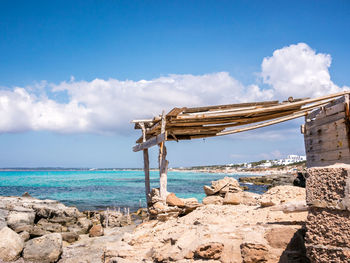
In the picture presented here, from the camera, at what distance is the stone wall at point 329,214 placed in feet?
9.74

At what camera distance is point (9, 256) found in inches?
387

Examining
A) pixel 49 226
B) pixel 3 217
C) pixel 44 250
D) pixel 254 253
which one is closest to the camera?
pixel 254 253

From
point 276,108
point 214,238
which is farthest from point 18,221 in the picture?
point 276,108

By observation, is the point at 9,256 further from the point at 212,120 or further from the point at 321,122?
the point at 321,122

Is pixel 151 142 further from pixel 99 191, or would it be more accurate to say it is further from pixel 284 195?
pixel 99 191

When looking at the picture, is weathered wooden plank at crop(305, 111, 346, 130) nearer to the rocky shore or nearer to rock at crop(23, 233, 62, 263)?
the rocky shore

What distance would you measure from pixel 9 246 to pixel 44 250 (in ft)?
3.89

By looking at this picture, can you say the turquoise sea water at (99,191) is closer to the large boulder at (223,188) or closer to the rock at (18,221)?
the rock at (18,221)

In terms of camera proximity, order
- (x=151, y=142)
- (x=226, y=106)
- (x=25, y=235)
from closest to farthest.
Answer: (x=226, y=106) < (x=151, y=142) < (x=25, y=235)

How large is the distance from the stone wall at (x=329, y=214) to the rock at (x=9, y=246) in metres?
10.2

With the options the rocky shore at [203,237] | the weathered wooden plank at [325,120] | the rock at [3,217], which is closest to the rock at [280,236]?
the rocky shore at [203,237]

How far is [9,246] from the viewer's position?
10055mm

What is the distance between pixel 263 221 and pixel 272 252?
4.68 ft

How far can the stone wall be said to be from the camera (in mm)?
2969
